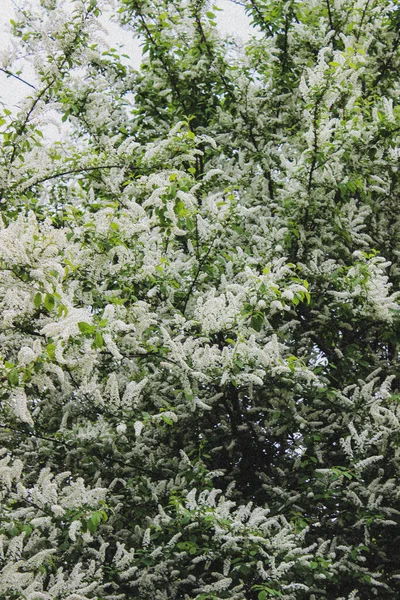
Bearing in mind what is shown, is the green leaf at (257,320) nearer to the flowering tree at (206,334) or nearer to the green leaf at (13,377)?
the flowering tree at (206,334)

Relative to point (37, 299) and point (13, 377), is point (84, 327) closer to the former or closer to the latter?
point (37, 299)

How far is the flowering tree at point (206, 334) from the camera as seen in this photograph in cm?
450

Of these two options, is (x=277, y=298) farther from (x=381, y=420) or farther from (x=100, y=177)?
(x=100, y=177)

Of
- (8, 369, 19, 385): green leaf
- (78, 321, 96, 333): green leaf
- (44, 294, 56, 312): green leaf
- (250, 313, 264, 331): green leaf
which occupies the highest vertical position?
(250, 313, 264, 331): green leaf

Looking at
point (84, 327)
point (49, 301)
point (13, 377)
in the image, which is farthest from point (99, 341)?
point (13, 377)

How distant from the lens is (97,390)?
15.8ft

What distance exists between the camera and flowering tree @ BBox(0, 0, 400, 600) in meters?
4.50

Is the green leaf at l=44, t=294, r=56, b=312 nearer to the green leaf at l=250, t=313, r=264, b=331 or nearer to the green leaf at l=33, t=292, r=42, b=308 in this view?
the green leaf at l=33, t=292, r=42, b=308

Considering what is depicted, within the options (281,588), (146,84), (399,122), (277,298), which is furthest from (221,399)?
(146,84)

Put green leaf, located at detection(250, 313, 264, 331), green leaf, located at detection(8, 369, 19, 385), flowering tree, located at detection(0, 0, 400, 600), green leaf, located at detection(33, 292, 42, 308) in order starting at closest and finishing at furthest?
green leaf, located at detection(8, 369, 19, 385) < green leaf, located at detection(33, 292, 42, 308) < flowering tree, located at detection(0, 0, 400, 600) < green leaf, located at detection(250, 313, 264, 331)

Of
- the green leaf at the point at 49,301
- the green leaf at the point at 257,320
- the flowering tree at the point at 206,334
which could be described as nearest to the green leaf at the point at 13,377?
the flowering tree at the point at 206,334

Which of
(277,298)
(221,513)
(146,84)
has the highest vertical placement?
(146,84)

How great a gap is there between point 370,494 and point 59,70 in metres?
3.51

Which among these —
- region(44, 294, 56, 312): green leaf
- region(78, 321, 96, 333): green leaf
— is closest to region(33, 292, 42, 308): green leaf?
region(44, 294, 56, 312): green leaf
